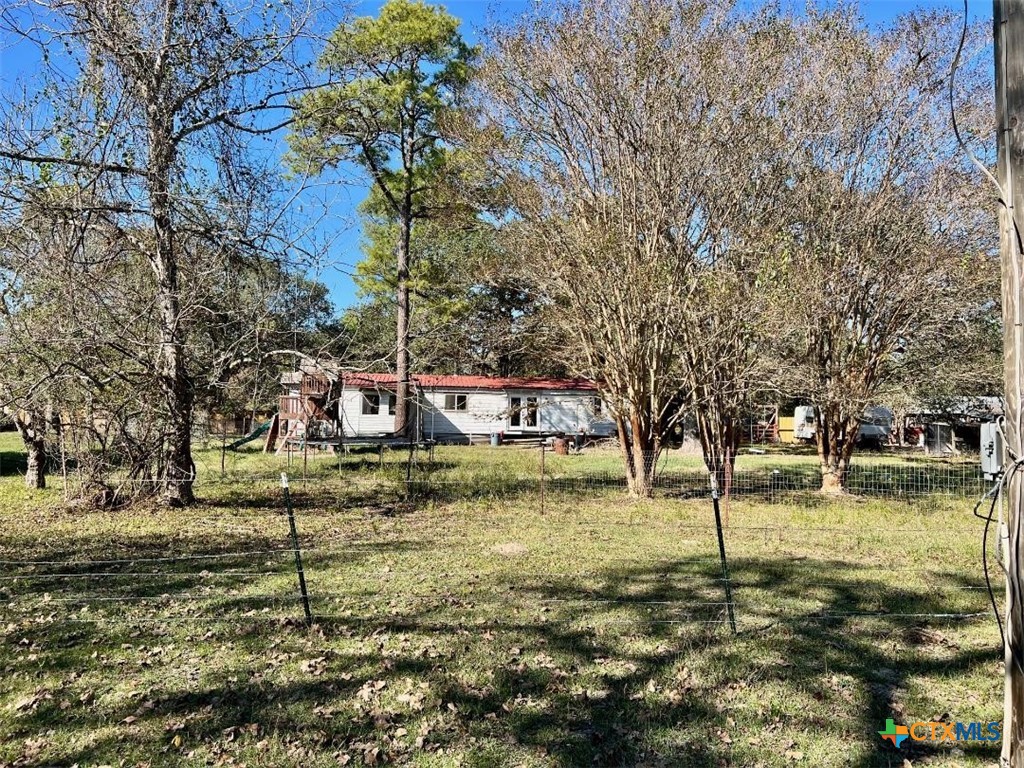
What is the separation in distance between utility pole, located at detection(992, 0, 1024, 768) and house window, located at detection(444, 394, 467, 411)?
29.3 metres

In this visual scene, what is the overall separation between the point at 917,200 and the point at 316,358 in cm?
1108

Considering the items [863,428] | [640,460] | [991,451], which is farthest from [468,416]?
[991,451]

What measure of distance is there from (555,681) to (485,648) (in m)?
0.67

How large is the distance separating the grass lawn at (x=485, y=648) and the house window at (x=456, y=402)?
22.5 metres

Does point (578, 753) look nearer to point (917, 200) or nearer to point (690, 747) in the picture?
point (690, 747)

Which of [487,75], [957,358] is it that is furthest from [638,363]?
[957,358]

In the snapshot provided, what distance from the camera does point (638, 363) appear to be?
11945mm

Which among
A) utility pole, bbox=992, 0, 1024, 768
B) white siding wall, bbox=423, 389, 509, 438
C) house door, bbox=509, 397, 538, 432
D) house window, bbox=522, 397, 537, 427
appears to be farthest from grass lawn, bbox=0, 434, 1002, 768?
house window, bbox=522, 397, 537, 427

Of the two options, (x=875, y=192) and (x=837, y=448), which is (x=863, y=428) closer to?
(x=837, y=448)

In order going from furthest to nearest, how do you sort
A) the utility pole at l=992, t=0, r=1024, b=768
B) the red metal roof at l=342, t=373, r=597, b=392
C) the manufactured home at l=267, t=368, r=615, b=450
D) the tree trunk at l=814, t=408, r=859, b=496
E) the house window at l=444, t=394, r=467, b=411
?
the house window at l=444, t=394, r=467, b=411
the red metal roof at l=342, t=373, r=597, b=392
the manufactured home at l=267, t=368, r=615, b=450
the tree trunk at l=814, t=408, r=859, b=496
the utility pole at l=992, t=0, r=1024, b=768

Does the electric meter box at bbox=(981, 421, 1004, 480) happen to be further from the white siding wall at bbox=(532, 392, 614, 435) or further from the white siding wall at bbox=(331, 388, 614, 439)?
the white siding wall at bbox=(532, 392, 614, 435)

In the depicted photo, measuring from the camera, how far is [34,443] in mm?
11719

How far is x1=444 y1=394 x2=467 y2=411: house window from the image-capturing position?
102 feet

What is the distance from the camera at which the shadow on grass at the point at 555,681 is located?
3.22 m
